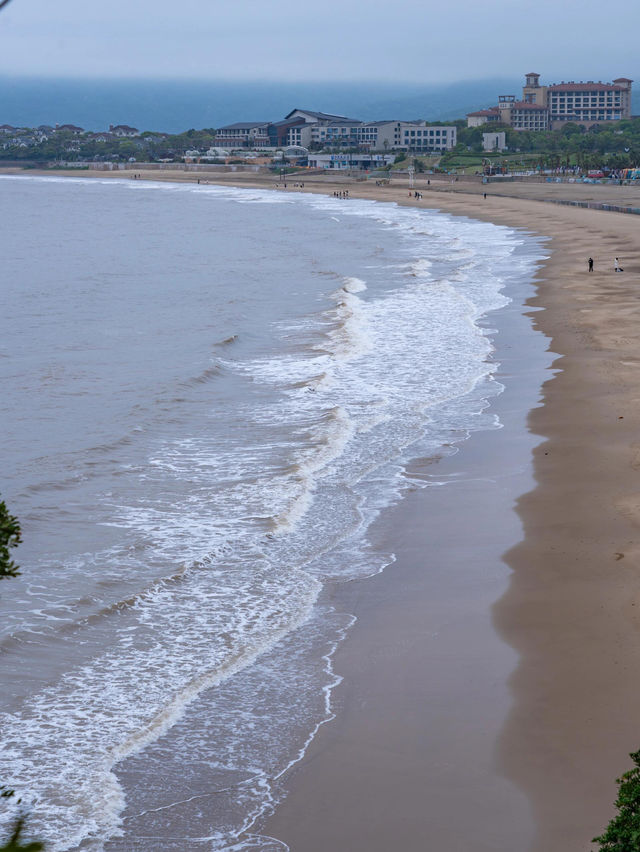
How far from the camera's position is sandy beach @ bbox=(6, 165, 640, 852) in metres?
7.01

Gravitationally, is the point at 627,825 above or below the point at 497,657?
above

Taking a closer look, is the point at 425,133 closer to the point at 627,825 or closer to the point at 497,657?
the point at 497,657

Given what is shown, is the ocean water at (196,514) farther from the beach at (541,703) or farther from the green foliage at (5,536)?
the green foliage at (5,536)

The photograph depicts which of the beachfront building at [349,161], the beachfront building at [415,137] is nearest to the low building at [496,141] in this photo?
the beachfront building at [415,137]

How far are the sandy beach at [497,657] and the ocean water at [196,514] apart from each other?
44 centimetres

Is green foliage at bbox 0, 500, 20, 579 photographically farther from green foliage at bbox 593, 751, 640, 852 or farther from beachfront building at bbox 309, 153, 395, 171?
beachfront building at bbox 309, 153, 395, 171

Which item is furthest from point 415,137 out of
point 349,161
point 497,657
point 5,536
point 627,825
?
point 5,536

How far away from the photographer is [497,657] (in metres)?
9.35

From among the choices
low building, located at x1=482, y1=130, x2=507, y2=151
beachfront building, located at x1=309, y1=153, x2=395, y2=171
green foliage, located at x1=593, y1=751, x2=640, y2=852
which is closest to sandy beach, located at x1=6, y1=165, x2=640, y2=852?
green foliage, located at x1=593, y1=751, x2=640, y2=852

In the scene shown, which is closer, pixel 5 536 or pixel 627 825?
pixel 5 536

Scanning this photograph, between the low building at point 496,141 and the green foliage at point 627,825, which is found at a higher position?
the low building at point 496,141

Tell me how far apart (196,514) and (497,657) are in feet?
18.1

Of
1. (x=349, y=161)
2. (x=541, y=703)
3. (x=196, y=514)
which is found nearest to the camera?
(x=541, y=703)

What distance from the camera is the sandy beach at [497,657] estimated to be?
701cm
